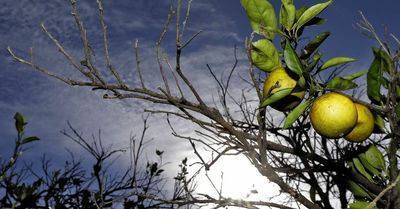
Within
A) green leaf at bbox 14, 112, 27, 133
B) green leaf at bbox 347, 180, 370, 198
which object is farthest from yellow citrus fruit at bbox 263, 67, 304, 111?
green leaf at bbox 14, 112, 27, 133

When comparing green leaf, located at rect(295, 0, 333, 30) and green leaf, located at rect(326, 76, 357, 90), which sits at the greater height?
green leaf, located at rect(295, 0, 333, 30)

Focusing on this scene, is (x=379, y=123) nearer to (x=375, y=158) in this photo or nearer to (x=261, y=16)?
(x=375, y=158)

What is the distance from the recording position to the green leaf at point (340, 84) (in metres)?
1.41

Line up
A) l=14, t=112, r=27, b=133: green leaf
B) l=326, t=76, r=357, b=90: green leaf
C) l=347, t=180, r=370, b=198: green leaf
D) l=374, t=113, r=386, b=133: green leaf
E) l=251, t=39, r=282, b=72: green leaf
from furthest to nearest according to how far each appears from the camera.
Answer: l=14, t=112, r=27, b=133: green leaf → l=347, t=180, r=370, b=198: green leaf → l=374, t=113, r=386, b=133: green leaf → l=251, t=39, r=282, b=72: green leaf → l=326, t=76, r=357, b=90: green leaf

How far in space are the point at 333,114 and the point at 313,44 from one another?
1.11 feet

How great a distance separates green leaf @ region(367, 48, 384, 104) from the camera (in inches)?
57.5

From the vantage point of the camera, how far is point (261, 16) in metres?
1.58

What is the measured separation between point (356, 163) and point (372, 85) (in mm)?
574

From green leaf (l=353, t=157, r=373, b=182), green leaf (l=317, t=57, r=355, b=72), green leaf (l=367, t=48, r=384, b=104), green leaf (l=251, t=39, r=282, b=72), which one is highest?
green leaf (l=251, t=39, r=282, b=72)

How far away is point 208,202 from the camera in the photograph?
7.52ft

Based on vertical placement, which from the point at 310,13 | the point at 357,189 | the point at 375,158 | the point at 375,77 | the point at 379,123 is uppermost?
the point at 310,13

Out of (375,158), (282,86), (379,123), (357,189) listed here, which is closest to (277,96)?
(282,86)

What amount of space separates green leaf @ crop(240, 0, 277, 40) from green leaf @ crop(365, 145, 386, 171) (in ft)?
2.61

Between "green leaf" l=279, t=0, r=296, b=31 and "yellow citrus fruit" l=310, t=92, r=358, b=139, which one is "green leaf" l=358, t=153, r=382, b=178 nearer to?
"yellow citrus fruit" l=310, t=92, r=358, b=139
